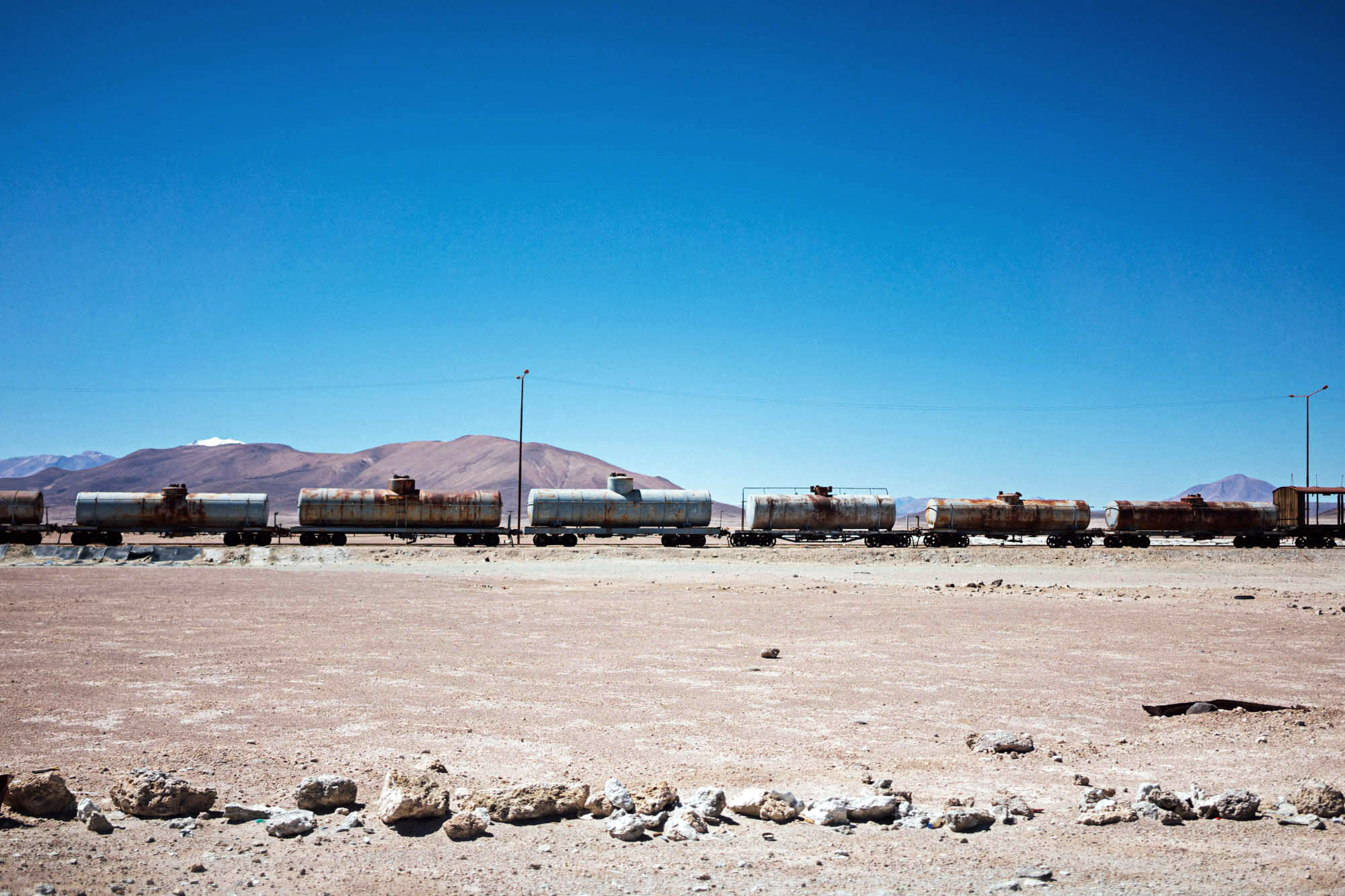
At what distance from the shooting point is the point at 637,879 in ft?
18.5

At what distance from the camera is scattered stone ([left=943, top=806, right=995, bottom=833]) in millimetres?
6477

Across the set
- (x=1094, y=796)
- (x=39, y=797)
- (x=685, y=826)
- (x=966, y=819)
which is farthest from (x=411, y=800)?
(x=1094, y=796)

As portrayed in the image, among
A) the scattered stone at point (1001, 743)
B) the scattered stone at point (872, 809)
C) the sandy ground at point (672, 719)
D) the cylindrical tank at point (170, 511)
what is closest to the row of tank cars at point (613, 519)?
the cylindrical tank at point (170, 511)

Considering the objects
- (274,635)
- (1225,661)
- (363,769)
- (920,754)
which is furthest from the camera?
(274,635)

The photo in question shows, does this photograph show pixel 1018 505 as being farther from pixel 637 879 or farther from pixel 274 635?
pixel 637 879

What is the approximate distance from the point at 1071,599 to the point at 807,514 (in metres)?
28.3

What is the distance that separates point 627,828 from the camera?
627 cm

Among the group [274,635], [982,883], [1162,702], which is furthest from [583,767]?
A: [274,635]

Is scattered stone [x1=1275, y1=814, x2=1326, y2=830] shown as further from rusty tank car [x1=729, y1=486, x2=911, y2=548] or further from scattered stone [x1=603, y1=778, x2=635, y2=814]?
rusty tank car [x1=729, y1=486, x2=911, y2=548]

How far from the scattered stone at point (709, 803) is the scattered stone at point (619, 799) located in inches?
17.3

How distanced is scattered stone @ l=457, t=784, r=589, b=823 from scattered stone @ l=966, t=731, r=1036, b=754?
12.3ft

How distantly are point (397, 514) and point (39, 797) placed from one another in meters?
46.2

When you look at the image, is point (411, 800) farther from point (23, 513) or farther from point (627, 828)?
point (23, 513)

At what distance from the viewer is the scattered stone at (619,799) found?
22.0ft
